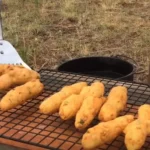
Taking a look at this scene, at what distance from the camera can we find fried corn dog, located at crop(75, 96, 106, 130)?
1.37 meters

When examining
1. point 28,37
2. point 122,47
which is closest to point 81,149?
point 122,47

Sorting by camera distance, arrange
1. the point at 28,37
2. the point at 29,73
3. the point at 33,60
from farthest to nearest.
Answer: the point at 28,37 → the point at 33,60 → the point at 29,73

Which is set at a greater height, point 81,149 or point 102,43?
point 81,149

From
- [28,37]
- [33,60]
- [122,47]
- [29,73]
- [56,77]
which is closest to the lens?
[29,73]

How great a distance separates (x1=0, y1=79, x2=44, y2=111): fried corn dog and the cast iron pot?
96 cm

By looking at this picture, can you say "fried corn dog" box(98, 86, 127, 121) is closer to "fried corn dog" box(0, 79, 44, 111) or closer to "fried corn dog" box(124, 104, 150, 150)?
"fried corn dog" box(124, 104, 150, 150)

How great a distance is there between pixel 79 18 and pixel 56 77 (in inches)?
118

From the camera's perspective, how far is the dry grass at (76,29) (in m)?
3.96

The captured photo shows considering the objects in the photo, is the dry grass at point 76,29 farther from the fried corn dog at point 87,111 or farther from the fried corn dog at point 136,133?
the fried corn dog at point 136,133

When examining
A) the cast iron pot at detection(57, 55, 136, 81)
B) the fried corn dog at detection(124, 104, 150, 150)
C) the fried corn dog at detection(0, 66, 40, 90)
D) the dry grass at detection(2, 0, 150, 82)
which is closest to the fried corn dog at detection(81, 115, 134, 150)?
the fried corn dog at detection(124, 104, 150, 150)

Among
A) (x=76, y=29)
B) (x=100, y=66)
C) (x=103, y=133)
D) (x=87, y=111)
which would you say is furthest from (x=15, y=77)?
(x=76, y=29)

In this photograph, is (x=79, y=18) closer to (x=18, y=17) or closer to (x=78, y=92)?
(x=18, y=17)

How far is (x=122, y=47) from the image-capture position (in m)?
4.10

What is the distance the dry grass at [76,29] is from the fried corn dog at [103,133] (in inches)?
80.1
